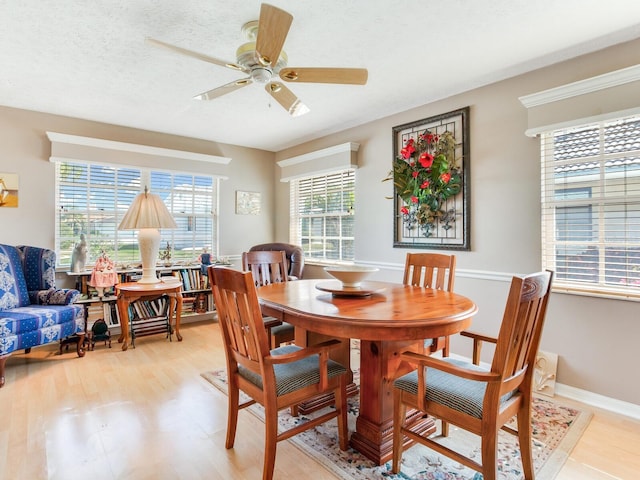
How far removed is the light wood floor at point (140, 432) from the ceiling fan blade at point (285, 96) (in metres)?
2.13

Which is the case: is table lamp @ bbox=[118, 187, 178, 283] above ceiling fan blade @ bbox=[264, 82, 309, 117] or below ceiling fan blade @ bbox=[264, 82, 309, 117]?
below

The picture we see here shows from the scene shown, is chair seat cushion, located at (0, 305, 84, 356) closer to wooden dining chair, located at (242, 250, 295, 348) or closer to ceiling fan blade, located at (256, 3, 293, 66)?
wooden dining chair, located at (242, 250, 295, 348)

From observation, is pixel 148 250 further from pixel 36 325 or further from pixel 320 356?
pixel 320 356

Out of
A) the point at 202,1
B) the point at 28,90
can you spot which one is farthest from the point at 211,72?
the point at 28,90

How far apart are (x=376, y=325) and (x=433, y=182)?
7.04 feet

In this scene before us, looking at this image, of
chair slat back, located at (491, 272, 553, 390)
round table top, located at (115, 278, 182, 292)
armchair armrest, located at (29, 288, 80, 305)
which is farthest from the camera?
round table top, located at (115, 278, 182, 292)

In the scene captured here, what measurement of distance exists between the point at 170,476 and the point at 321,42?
8.70 feet

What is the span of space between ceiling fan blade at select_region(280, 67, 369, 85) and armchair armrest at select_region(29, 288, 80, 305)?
2868mm

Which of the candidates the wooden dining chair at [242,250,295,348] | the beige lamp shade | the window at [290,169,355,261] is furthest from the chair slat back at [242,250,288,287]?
the window at [290,169,355,261]

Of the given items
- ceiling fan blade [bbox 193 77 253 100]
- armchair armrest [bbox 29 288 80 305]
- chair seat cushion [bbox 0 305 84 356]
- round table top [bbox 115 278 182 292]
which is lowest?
chair seat cushion [bbox 0 305 84 356]

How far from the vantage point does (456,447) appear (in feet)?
6.21

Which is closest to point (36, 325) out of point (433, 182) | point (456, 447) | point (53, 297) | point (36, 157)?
point (53, 297)

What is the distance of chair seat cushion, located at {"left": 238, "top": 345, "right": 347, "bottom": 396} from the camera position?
63.5 inches

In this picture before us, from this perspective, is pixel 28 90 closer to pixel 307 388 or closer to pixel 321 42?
pixel 321 42
